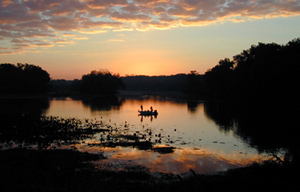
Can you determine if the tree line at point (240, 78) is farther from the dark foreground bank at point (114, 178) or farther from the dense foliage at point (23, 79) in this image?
the dark foreground bank at point (114, 178)

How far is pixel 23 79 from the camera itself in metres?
141

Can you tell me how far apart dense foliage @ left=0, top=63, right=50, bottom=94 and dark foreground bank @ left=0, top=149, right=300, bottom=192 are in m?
132

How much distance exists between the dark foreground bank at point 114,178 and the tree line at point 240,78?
25860 mm

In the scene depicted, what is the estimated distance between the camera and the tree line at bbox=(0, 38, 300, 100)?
47438 millimetres

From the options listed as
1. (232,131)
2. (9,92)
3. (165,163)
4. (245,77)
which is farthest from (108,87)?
(165,163)

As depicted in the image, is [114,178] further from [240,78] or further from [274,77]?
[240,78]

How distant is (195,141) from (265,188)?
66.8ft

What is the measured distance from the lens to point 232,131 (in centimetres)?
4425

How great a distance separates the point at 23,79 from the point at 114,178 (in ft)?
458

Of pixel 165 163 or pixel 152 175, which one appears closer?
pixel 152 175

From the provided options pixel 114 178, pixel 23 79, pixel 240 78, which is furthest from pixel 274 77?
pixel 23 79

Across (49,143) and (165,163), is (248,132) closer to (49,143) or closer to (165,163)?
(165,163)

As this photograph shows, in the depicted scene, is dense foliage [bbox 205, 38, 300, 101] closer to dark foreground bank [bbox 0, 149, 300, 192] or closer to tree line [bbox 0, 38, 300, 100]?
tree line [bbox 0, 38, 300, 100]

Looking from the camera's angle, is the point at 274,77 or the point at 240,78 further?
the point at 240,78
